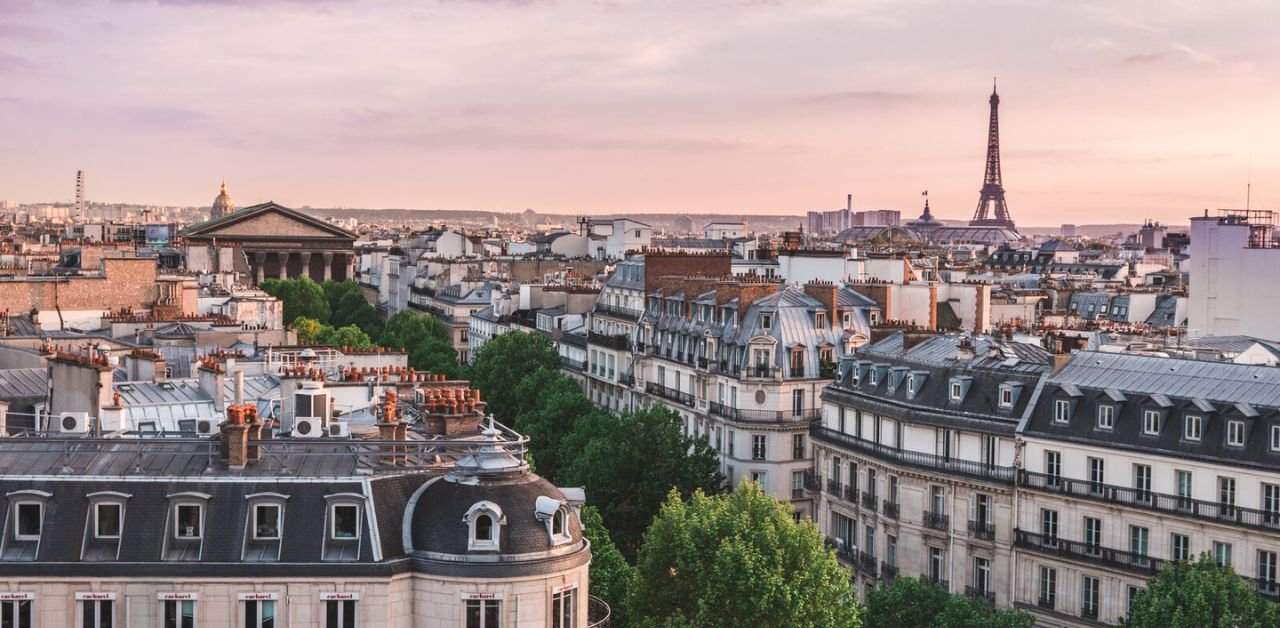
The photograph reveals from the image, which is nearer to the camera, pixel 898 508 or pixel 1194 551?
pixel 1194 551

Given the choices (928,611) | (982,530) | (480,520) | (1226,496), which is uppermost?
(480,520)

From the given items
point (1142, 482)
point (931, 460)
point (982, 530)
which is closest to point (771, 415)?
point (931, 460)

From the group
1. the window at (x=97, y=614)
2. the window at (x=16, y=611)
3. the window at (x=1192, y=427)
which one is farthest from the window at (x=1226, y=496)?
the window at (x=16, y=611)

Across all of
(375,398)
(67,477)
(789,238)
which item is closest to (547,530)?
(67,477)

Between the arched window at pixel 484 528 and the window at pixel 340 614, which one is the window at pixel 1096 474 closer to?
the arched window at pixel 484 528

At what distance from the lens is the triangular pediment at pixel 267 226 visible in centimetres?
14175

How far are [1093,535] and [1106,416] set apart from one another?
9.85ft

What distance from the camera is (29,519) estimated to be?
22.5m

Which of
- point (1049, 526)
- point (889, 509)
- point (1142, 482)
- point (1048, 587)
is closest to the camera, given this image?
point (1142, 482)

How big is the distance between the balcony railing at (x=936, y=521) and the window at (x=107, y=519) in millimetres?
24969

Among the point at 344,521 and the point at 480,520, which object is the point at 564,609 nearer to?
the point at 480,520

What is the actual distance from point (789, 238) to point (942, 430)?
139ft

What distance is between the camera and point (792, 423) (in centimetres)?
5319

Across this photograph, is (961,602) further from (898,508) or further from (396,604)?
(396,604)
